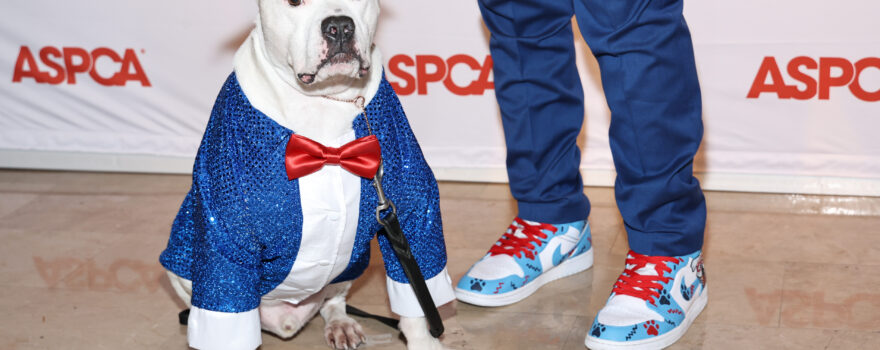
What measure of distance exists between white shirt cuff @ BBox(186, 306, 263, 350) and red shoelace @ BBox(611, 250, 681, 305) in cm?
71

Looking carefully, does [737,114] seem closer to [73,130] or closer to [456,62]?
[456,62]

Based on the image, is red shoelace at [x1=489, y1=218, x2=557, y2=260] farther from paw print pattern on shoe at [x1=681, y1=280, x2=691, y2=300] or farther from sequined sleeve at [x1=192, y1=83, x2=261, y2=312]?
sequined sleeve at [x1=192, y1=83, x2=261, y2=312]

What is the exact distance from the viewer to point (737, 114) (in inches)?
98.2

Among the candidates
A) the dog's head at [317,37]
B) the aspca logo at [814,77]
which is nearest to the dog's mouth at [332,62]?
the dog's head at [317,37]

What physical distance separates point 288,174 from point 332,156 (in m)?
0.07

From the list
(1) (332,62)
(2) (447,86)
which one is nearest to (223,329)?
(1) (332,62)

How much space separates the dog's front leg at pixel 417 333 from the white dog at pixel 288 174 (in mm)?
138

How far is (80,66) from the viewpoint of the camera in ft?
9.34

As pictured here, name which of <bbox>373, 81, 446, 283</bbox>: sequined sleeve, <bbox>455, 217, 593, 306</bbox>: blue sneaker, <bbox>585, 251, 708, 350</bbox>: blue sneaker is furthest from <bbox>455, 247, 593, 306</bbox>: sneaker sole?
<bbox>373, 81, 446, 283</bbox>: sequined sleeve

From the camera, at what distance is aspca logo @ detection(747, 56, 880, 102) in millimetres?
2393

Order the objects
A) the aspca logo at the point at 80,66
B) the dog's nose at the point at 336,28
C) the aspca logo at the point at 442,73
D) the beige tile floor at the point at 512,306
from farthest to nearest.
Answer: the aspca logo at the point at 80,66, the aspca logo at the point at 442,73, the beige tile floor at the point at 512,306, the dog's nose at the point at 336,28

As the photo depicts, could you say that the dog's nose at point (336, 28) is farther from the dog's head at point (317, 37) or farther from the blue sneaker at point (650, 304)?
the blue sneaker at point (650, 304)

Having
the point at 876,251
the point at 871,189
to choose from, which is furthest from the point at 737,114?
the point at 876,251

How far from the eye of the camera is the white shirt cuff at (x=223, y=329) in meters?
1.51
